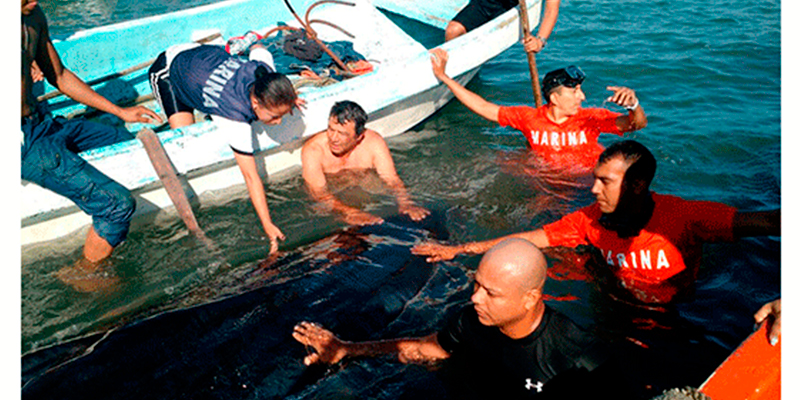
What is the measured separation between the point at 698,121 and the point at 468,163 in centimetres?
285

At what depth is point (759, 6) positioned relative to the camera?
1037cm

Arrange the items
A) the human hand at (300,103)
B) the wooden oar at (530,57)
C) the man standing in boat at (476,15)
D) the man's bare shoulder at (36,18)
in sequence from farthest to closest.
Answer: the man standing in boat at (476,15) < the wooden oar at (530,57) < the human hand at (300,103) < the man's bare shoulder at (36,18)

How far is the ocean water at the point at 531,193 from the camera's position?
4.21 m

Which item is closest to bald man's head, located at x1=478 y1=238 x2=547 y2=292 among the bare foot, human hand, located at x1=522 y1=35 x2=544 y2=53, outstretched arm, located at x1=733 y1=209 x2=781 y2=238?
outstretched arm, located at x1=733 y1=209 x2=781 y2=238

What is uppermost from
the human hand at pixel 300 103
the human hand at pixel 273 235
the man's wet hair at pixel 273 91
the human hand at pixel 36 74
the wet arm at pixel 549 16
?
the human hand at pixel 36 74

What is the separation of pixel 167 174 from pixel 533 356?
11.1 feet

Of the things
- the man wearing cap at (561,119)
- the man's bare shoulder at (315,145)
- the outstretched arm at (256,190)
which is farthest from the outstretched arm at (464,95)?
the outstretched arm at (256,190)

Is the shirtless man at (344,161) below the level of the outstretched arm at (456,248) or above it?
above

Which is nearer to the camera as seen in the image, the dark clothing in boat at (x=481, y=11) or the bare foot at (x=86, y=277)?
the bare foot at (x=86, y=277)

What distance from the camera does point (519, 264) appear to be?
2645mm

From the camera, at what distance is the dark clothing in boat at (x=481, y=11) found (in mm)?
7172

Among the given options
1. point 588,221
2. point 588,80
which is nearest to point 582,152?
point 588,221

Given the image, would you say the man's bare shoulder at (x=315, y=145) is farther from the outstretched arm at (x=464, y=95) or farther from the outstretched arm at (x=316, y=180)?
the outstretched arm at (x=464, y=95)

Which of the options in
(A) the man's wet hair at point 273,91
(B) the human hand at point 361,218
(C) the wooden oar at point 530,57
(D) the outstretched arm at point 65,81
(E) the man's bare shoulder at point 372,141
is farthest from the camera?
(C) the wooden oar at point 530,57
